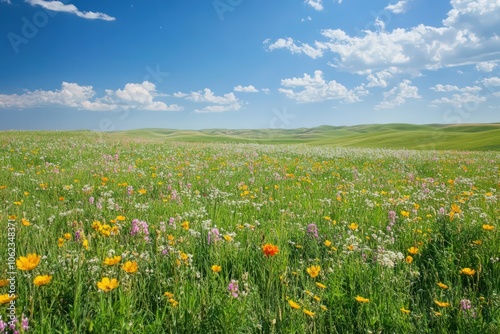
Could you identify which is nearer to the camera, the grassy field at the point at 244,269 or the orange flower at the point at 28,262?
the orange flower at the point at 28,262

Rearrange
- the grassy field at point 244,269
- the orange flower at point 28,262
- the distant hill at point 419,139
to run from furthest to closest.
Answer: the distant hill at point 419,139 < the grassy field at point 244,269 < the orange flower at point 28,262

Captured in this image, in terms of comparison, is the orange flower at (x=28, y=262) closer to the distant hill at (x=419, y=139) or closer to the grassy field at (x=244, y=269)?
the grassy field at (x=244, y=269)

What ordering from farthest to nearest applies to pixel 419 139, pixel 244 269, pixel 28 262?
pixel 419 139, pixel 244 269, pixel 28 262

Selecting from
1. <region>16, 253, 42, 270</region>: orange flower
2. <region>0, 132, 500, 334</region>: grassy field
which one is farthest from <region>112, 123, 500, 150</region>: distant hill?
<region>16, 253, 42, 270</region>: orange flower

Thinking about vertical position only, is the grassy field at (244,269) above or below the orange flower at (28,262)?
below

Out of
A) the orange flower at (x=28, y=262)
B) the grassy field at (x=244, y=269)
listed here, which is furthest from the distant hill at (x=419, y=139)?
the orange flower at (x=28, y=262)

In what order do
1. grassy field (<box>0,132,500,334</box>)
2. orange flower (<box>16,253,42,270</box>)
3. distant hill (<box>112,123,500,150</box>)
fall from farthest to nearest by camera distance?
distant hill (<box>112,123,500,150</box>) → grassy field (<box>0,132,500,334</box>) → orange flower (<box>16,253,42,270</box>)

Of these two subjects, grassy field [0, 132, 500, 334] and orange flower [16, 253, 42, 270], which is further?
grassy field [0, 132, 500, 334]

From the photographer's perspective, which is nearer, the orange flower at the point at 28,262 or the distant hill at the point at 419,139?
the orange flower at the point at 28,262

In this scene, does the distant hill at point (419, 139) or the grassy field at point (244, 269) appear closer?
the grassy field at point (244, 269)

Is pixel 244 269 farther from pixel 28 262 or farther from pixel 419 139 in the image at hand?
pixel 419 139

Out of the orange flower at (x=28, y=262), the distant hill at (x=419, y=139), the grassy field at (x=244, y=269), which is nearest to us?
the orange flower at (x=28, y=262)

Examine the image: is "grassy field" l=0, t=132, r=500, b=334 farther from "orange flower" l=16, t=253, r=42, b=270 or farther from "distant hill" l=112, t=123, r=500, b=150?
"distant hill" l=112, t=123, r=500, b=150

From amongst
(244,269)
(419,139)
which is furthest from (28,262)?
(419,139)
